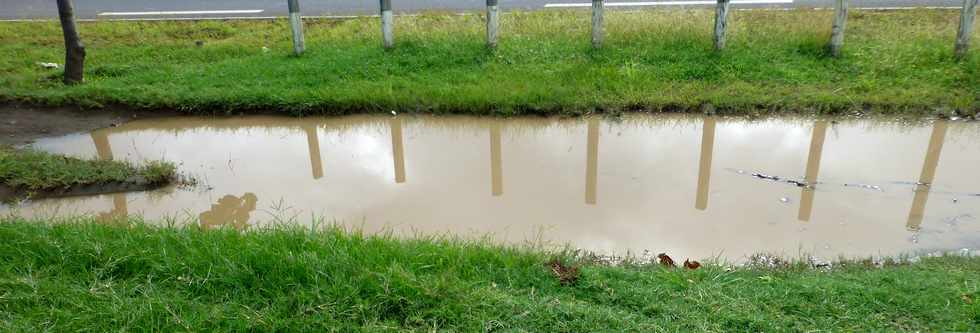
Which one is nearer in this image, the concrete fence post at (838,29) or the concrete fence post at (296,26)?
the concrete fence post at (838,29)

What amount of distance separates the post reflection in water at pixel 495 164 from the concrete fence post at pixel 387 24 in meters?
2.22

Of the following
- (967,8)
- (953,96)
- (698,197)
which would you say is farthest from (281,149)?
(967,8)

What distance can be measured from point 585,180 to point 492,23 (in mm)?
3116

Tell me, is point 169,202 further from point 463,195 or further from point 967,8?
point 967,8

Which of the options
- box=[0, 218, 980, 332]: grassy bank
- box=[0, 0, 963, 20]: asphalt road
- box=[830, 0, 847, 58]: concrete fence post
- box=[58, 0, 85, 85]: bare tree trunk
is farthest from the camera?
box=[0, 0, 963, 20]: asphalt road

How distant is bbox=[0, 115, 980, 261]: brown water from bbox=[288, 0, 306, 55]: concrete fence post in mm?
1566

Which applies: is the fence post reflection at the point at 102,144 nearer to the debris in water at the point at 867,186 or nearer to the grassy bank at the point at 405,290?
the grassy bank at the point at 405,290

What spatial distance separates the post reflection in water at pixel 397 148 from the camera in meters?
5.91

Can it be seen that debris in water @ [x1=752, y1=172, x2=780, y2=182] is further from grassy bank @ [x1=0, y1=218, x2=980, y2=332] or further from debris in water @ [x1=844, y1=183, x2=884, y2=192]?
→ grassy bank @ [x1=0, y1=218, x2=980, y2=332]

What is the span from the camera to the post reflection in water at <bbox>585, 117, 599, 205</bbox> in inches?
210

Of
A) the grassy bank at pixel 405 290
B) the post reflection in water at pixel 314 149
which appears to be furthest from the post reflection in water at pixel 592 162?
the post reflection in water at pixel 314 149

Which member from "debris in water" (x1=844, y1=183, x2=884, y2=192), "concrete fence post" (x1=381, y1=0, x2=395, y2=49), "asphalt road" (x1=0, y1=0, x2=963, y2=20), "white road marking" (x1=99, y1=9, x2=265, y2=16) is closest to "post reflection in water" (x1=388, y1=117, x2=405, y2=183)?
"concrete fence post" (x1=381, y1=0, x2=395, y2=49)

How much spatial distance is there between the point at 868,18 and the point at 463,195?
6382 mm

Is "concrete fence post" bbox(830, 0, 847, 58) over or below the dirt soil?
over
